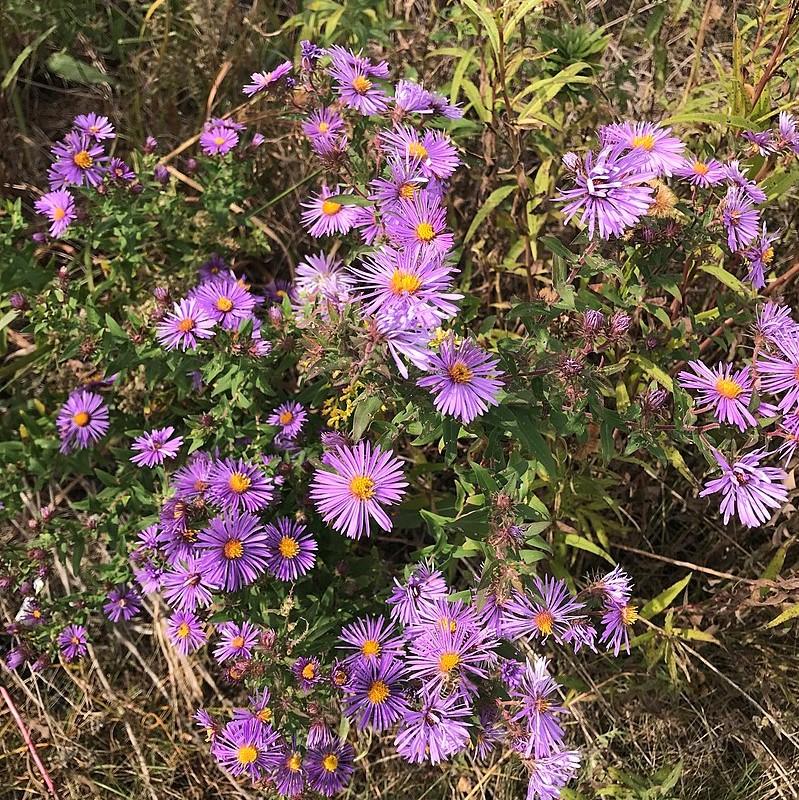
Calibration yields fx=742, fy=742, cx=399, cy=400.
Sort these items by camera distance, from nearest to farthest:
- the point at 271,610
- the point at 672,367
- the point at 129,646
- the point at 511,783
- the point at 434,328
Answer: the point at 434,328, the point at 271,610, the point at 672,367, the point at 511,783, the point at 129,646

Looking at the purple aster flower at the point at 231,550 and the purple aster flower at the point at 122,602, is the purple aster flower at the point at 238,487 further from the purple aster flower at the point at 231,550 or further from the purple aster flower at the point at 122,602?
the purple aster flower at the point at 122,602

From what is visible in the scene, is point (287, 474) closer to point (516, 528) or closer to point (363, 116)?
point (516, 528)

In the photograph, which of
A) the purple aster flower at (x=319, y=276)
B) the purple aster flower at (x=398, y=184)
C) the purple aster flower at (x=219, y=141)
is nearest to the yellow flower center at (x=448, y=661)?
the purple aster flower at (x=319, y=276)

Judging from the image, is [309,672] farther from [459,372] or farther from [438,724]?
[459,372]

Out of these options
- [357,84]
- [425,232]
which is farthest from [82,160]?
[425,232]

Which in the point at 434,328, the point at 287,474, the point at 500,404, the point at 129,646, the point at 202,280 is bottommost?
the point at 129,646

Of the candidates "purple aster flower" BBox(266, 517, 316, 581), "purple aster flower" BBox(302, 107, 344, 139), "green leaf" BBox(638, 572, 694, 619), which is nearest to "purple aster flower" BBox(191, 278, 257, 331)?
"purple aster flower" BBox(302, 107, 344, 139)

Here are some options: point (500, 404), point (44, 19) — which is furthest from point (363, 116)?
point (44, 19)

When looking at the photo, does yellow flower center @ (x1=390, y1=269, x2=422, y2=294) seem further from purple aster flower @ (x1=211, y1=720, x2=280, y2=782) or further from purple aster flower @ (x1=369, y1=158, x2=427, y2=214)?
purple aster flower @ (x1=211, y1=720, x2=280, y2=782)
